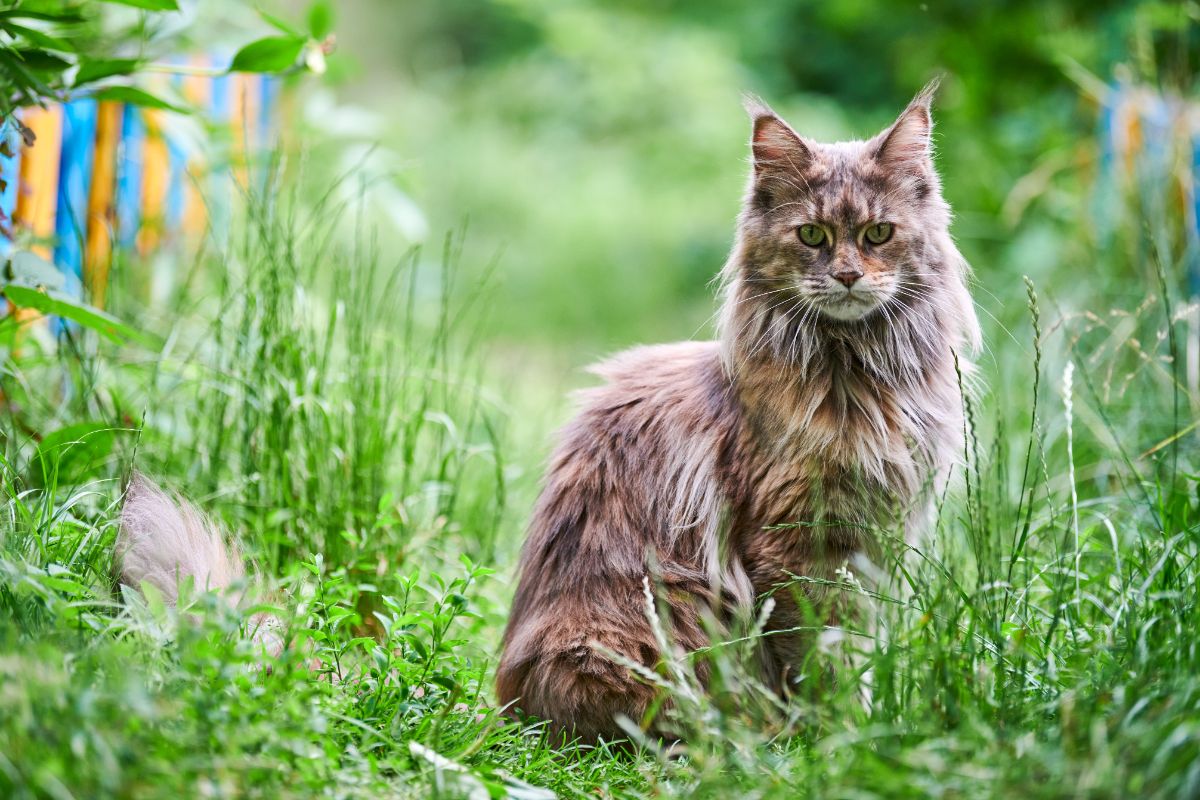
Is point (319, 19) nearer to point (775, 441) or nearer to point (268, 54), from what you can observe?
point (268, 54)

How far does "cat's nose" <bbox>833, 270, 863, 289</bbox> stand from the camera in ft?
7.96

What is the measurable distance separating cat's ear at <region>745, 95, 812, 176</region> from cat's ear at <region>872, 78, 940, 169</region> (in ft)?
0.58

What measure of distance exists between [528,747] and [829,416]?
1.01 metres

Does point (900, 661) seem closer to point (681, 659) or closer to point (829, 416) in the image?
point (681, 659)

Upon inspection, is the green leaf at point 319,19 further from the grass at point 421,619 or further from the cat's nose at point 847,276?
the cat's nose at point 847,276

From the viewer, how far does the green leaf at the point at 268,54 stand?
2570 mm

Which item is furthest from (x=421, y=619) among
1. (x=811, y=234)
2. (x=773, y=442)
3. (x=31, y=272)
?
(x=811, y=234)

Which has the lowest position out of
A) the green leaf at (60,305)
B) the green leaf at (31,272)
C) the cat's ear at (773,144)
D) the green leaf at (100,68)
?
the green leaf at (60,305)

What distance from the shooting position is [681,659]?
2.21 meters

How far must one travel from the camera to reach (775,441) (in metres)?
2.48

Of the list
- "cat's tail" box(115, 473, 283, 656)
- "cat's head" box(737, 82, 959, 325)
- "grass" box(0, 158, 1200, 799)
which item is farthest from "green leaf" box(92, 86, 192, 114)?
"cat's head" box(737, 82, 959, 325)

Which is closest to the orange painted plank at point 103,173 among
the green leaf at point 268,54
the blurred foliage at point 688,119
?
the blurred foliage at point 688,119

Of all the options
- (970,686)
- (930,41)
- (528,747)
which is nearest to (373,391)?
(528,747)

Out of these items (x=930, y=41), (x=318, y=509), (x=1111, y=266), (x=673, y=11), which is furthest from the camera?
(x=673, y=11)
